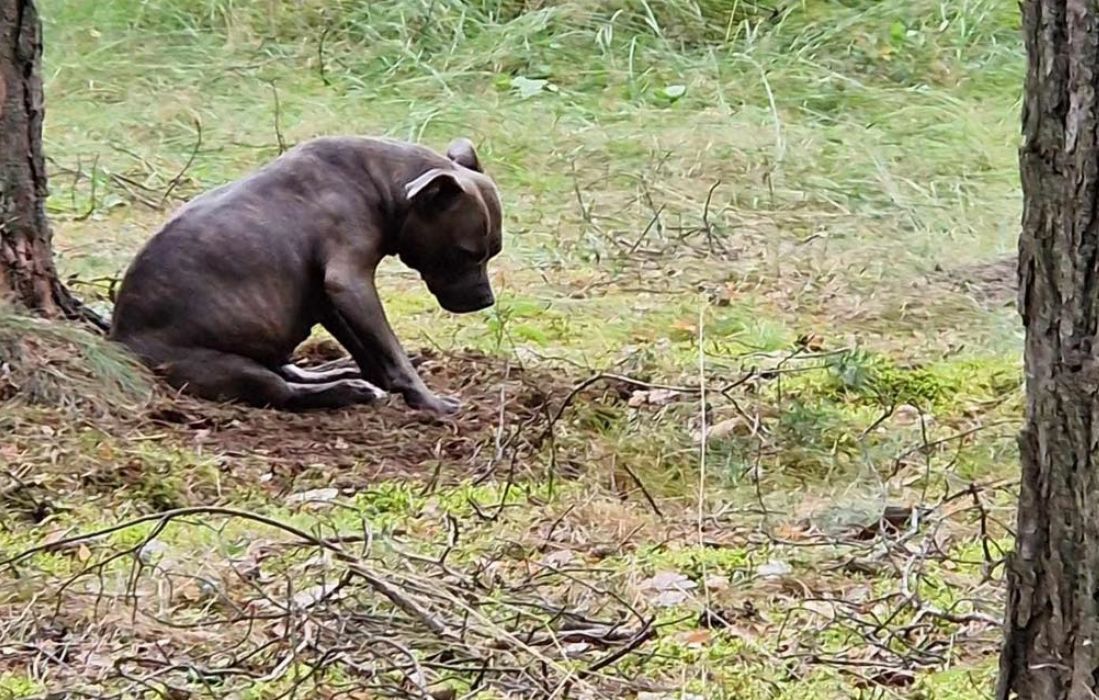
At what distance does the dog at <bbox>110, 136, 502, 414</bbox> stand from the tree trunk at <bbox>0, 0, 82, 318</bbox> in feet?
0.95

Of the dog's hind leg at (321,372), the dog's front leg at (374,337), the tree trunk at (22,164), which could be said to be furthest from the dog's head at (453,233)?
the tree trunk at (22,164)

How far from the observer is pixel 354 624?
3.64 meters

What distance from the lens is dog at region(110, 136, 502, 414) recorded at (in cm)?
587

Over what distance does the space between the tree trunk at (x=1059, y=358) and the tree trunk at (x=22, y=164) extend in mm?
3901

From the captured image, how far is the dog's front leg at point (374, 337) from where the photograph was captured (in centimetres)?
593

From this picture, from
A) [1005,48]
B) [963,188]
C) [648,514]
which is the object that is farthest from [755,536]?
[1005,48]

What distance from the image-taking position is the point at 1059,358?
103 inches

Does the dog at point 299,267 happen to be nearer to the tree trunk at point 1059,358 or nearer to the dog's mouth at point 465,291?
the dog's mouth at point 465,291

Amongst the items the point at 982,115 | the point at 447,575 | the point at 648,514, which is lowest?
the point at 982,115

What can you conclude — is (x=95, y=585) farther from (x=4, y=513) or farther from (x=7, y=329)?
(x=7, y=329)

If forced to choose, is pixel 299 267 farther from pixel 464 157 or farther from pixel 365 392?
pixel 464 157

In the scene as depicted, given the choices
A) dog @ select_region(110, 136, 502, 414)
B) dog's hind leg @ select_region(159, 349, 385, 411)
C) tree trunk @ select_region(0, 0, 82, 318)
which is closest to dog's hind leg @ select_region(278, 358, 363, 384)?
dog @ select_region(110, 136, 502, 414)

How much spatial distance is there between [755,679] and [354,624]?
773 millimetres

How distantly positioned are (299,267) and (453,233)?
52 cm
